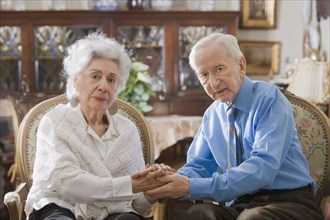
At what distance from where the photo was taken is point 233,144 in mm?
1967

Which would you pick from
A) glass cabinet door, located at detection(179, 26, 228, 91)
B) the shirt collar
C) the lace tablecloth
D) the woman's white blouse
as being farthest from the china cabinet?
the shirt collar

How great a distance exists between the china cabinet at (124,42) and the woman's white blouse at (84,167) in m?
2.36

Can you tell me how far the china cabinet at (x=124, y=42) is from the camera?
14.5 ft

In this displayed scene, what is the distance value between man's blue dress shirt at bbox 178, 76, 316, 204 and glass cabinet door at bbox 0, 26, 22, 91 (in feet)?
9.08

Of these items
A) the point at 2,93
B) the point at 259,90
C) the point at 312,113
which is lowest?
the point at 2,93

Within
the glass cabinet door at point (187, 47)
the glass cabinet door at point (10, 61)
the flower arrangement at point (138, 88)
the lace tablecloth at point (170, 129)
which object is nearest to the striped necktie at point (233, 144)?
the flower arrangement at point (138, 88)

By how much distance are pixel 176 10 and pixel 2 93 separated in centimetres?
157

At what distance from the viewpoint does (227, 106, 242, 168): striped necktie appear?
1.96 meters

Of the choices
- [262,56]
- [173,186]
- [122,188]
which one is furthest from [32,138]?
[262,56]

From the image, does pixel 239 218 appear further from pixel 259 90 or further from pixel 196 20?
pixel 196 20

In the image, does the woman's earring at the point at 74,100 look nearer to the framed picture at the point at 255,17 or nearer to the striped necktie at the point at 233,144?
the striped necktie at the point at 233,144

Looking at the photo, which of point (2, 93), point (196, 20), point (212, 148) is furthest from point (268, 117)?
point (2, 93)

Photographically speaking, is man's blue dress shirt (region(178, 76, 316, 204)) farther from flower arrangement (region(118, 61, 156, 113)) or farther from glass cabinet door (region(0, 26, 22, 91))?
glass cabinet door (region(0, 26, 22, 91))

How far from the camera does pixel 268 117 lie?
1.87 meters
